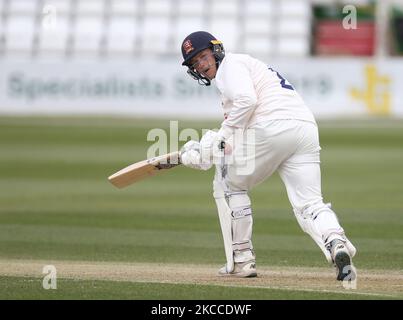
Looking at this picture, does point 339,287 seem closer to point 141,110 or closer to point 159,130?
point 159,130

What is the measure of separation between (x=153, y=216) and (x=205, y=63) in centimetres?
459

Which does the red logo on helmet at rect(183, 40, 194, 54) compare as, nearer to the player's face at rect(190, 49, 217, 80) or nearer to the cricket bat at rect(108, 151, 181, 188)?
the player's face at rect(190, 49, 217, 80)

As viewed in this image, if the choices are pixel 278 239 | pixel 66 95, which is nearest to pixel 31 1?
pixel 66 95

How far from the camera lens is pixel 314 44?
31453 millimetres

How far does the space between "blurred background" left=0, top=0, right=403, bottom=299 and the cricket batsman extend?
1.68 feet

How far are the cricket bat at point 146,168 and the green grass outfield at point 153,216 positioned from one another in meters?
0.80

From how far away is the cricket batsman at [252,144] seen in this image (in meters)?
7.43

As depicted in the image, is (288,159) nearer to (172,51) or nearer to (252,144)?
(252,144)

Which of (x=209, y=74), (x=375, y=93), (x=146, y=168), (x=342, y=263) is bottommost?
(x=342, y=263)

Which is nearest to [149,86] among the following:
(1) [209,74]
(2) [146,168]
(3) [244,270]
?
(2) [146,168]

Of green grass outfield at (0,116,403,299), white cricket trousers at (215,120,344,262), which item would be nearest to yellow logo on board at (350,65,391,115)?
green grass outfield at (0,116,403,299)

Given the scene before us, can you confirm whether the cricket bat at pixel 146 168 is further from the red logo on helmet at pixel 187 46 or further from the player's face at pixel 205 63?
the red logo on helmet at pixel 187 46

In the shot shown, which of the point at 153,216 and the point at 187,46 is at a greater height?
the point at 187,46

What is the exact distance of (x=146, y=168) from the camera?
8.05 meters
